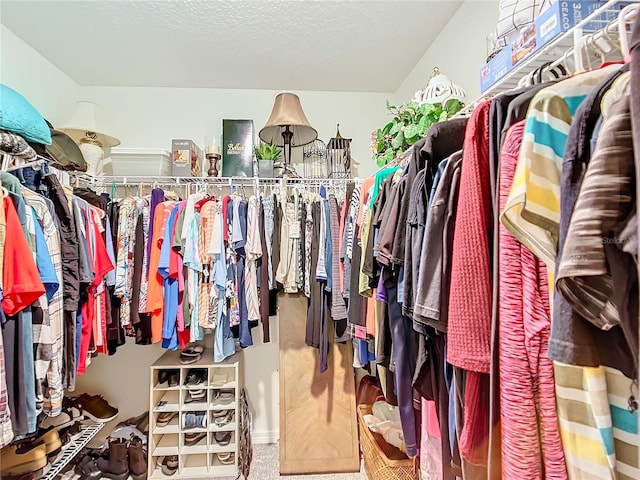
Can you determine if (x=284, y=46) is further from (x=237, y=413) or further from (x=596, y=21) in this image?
(x=237, y=413)

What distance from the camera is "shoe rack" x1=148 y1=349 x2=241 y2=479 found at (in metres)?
1.97

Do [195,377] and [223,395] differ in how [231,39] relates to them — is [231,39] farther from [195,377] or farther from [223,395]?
[223,395]

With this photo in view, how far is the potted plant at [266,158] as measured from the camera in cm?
220

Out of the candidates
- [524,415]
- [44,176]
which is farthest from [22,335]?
[524,415]

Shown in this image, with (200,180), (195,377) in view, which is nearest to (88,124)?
(200,180)

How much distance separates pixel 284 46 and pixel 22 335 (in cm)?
184

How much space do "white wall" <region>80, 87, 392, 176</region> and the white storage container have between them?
35cm

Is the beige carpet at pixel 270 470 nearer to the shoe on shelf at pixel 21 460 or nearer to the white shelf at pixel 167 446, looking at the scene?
the white shelf at pixel 167 446

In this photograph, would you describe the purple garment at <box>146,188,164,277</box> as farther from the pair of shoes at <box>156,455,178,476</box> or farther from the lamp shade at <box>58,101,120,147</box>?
the pair of shoes at <box>156,455,178,476</box>

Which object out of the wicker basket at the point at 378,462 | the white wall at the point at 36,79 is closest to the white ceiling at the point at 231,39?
the white wall at the point at 36,79

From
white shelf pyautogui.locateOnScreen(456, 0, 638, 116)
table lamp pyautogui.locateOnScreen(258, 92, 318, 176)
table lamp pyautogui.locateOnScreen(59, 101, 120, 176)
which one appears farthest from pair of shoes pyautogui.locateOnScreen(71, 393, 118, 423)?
white shelf pyautogui.locateOnScreen(456, 0, 638, 116)

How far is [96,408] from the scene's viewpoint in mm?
2105

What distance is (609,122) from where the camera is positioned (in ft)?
1.32

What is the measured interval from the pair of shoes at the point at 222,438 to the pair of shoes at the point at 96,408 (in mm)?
646
